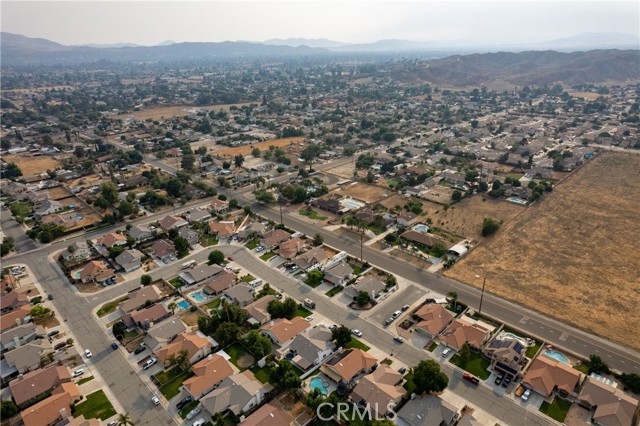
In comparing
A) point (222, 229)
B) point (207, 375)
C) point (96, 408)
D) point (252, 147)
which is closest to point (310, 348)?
point (207, 375)

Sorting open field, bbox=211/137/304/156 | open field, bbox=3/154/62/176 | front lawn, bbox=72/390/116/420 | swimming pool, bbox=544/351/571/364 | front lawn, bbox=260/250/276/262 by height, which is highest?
open field, bbox=211/137/304/156

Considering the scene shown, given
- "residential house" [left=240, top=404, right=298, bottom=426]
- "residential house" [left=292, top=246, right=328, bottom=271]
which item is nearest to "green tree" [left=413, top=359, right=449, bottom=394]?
"residential house" [left=240, top=404, right=298, bottom=426]

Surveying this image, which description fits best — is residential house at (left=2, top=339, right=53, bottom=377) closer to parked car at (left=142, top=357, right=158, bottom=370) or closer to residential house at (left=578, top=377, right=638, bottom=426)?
parked car at (left=142, top=357, right=158, bottom=370)

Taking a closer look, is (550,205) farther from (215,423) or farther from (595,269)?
(215,423)

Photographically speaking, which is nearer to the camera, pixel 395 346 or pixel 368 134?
pixel 395 346

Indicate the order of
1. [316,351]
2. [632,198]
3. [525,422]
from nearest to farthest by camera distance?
1. [525,422]
2. [316,351]
3. [632,198]

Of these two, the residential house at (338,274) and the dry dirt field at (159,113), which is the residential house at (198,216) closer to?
the residential house at (338,274)

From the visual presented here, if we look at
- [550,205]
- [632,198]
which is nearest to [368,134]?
[550,205]
